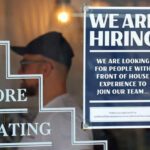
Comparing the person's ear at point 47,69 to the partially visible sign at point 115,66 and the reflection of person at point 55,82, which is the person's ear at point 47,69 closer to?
the reflection of person at point 55,82

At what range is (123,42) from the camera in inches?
101

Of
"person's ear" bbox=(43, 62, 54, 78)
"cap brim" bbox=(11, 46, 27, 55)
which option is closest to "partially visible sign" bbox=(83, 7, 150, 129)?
"person's ear" bbox=(43, 62, 54, 78)

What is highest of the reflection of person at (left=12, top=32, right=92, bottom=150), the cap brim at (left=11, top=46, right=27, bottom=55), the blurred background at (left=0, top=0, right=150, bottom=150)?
the blurred background at (left=0, top=0, right=150, bottom=150)

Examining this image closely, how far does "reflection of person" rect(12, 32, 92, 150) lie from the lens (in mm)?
2545

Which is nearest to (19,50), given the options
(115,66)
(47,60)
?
(47,60)

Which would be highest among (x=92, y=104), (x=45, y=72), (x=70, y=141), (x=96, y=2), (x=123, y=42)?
(x=96, y=2)

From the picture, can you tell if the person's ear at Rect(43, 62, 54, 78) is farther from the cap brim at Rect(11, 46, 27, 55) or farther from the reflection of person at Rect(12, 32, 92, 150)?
the cap brim at Rect(11, 46, 27, 55)

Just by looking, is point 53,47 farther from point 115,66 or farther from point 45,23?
point 115,66

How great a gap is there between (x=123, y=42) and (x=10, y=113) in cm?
70

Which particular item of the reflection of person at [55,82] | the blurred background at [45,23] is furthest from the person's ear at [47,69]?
the blurred background at [45,23]

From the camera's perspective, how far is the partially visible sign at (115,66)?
8.37ft

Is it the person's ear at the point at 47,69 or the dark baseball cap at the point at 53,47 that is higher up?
A: the dark baseball cap at the point at 53,47

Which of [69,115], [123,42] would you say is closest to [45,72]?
[69,115]

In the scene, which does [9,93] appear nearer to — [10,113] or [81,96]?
[10,113]
